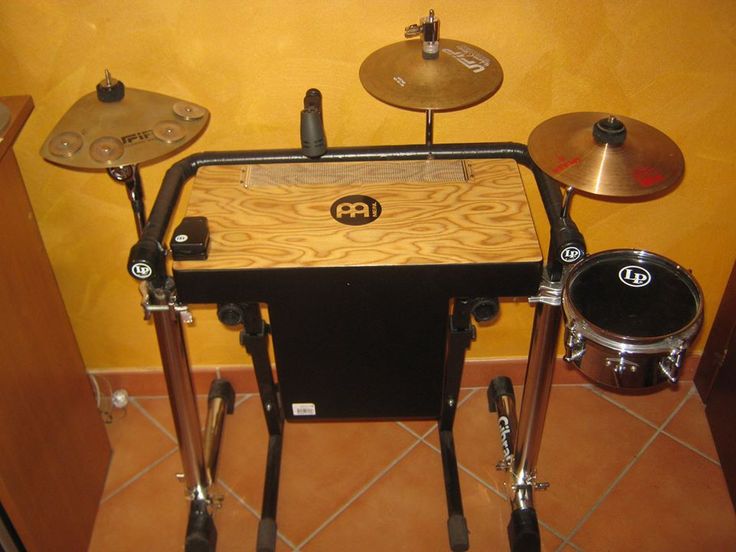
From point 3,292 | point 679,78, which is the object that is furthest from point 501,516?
point 3,292

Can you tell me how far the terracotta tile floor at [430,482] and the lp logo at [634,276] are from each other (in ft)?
2.75

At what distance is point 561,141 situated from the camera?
65.1 inches

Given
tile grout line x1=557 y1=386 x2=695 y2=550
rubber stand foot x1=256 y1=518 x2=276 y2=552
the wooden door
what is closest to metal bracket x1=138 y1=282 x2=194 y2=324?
rubber stand foot x1=256 y1=518 x2=276 y2=552

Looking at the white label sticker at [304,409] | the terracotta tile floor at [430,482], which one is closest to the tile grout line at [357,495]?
the terracotta tile floor at [430,482]

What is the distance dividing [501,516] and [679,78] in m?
1.26

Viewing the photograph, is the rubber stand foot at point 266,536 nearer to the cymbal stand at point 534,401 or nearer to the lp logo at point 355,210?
the cymbal stand at point 534,401

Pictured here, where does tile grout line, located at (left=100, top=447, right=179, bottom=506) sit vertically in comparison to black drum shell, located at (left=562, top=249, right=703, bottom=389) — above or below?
below

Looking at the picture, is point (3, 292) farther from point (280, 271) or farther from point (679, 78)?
point (679, 78)

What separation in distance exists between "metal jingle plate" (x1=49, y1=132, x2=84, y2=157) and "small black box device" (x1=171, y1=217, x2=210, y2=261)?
0.85 ft

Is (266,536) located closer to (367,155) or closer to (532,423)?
(532,423)

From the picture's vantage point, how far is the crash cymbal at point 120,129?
5.24ft

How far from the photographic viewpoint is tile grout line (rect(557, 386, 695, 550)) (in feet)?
7.20

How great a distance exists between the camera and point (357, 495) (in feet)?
7.55

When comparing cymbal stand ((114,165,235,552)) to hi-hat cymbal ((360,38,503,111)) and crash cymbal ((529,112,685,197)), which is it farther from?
crash cymbal ((529,112,685,197))
